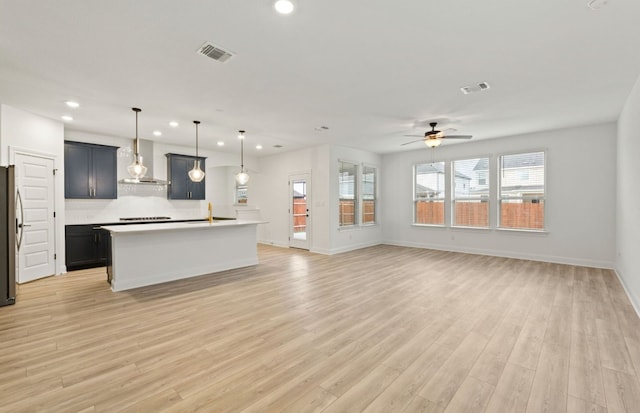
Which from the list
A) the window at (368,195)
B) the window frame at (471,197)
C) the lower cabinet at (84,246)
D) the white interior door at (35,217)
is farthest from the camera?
the window at (368,195)

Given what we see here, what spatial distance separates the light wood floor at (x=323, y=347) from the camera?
200 centimetres

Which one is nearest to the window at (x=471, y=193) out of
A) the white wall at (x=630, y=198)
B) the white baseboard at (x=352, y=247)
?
the white baseboard at (x=352, y=247)

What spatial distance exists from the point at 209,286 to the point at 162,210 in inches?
150

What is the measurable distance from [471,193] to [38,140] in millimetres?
9250

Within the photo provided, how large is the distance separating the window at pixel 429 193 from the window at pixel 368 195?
1.23m

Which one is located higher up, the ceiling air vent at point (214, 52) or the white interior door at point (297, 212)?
the ceiling air vent at point (214, 52)

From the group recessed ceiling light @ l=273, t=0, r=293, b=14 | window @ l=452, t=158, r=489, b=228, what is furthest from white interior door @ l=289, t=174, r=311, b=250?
recessed ceiling light @ l=273, t=0, r=293, b=14

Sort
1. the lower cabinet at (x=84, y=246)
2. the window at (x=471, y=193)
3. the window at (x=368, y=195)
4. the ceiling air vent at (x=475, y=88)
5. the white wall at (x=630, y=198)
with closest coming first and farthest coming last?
the white wall at (x=630, y=198), the ceiling air vent at (x=475, y=88), the lower cabinet at (x=84, y=246), the window at (x=471, y=193), the window at (x=368, y=195)

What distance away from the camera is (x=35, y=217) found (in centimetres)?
507

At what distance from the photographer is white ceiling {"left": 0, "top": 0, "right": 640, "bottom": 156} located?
2.36 meters

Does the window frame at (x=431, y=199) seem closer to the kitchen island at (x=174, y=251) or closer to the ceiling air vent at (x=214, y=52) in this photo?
the kitchen island at (x=174, y=251)

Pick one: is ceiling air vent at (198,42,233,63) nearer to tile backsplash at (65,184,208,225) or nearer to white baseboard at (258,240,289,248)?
tile backsplash at (65,184,208,225)

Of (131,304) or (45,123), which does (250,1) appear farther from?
(45,123)

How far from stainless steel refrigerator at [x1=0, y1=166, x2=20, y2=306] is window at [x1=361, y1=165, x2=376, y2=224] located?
712 cm
